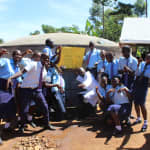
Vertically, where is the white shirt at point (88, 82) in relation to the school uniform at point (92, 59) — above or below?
below

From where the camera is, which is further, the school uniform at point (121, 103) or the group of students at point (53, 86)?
the school uniform at point (121, 103)

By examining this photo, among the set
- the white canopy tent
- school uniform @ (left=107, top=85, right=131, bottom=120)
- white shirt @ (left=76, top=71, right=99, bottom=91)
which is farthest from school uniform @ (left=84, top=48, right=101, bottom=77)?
the white canopy tent

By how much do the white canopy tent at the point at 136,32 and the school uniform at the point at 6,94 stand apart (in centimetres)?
713

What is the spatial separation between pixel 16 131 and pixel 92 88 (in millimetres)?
1702

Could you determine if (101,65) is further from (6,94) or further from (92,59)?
(6,94)

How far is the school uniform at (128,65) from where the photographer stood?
3.68 meters

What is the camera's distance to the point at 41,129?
362 cm

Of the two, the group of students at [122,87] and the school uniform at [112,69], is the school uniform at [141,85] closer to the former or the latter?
the group of students at [122,87]

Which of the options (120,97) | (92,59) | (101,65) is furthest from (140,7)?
(120,97)

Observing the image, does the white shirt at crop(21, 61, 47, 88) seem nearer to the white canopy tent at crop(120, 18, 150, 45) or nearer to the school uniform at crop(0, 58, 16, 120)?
the school uniform at crop(0, 58, 16, 120)

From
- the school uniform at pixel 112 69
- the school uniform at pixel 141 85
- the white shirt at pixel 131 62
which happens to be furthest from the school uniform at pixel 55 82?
the school uniform at pixel 141 85

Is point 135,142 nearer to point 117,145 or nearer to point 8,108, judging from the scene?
point 117,145

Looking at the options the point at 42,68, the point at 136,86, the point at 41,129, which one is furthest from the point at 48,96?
the point at 136,86

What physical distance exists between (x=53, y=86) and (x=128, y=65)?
1.49 meters
